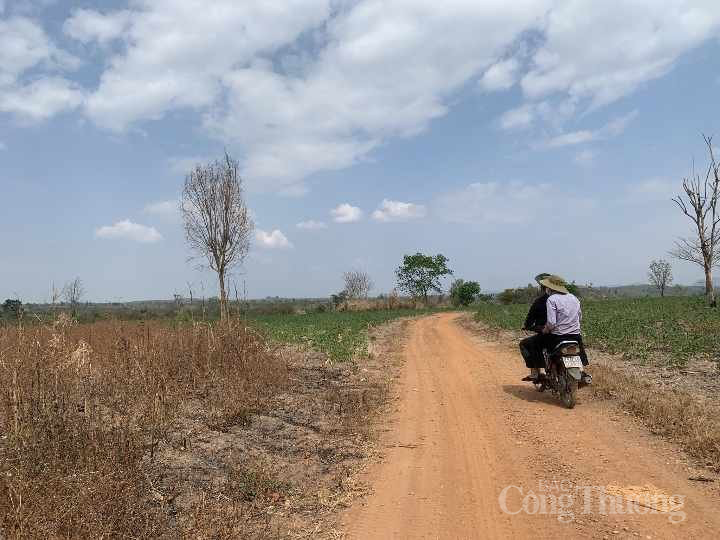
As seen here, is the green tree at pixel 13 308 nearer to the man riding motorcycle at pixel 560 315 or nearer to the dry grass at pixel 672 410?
the man riding motorcycle at pixel 560 315

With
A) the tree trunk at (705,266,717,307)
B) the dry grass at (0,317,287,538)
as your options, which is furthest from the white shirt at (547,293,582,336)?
the tree trunk at (705,266,717,307)

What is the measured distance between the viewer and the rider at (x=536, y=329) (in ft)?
27.2

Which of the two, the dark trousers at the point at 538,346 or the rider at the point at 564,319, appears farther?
the dark trousers at the point at 538,346

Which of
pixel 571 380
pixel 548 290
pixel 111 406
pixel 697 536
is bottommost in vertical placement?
pixel 697 536

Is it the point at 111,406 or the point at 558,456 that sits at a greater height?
the point at 111,406

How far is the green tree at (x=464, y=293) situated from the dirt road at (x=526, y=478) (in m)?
58.2

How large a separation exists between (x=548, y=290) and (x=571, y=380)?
146 cm

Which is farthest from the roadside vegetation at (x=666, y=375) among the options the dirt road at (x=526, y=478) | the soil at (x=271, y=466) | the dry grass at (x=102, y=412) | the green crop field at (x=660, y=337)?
the dry grass at (x=102, y=412)

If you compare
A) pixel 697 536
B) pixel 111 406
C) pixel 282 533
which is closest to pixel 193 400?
pixel 111 406

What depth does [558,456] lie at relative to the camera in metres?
5.64

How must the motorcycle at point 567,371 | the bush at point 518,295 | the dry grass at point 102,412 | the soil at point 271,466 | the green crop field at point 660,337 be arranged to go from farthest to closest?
the bush at point 518,295
the green crop field at point 660,337
the motorcycle at point 567,371
the soil at point 271,466
the dry grass at point 102,412

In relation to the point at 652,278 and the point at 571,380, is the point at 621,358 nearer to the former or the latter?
the point at 571,380


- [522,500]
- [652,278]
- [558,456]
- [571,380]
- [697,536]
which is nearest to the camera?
[697,536]

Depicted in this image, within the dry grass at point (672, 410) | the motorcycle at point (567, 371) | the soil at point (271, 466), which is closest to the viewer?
the soil at point (271, 466)
